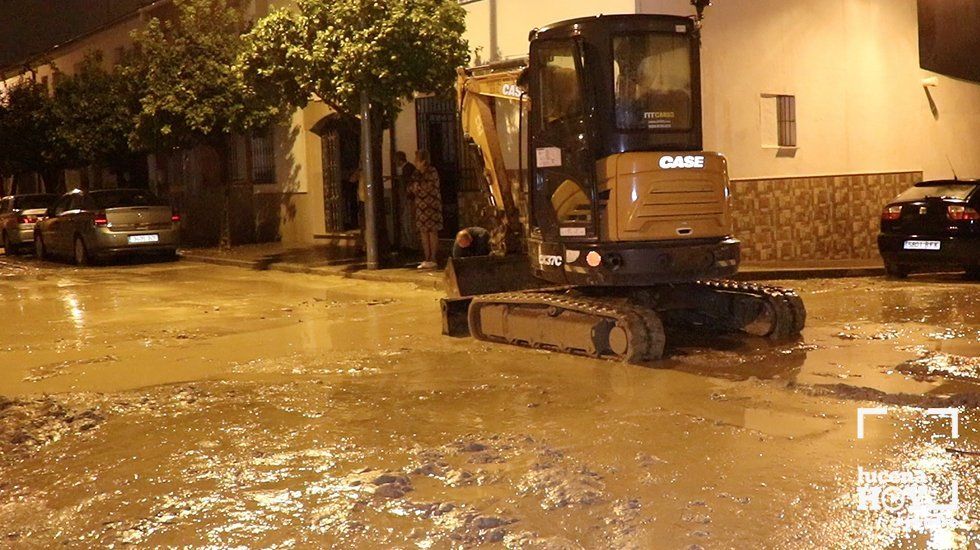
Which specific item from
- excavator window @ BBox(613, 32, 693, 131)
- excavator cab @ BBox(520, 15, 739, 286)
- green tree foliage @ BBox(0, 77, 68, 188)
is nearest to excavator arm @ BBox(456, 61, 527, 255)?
excavator cab @ BBox(520, 15, 739, 286)

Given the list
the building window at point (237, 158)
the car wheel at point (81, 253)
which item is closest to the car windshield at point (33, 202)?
the building window at point (237, 158)

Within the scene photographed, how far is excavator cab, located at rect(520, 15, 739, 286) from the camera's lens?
10016 millimetres

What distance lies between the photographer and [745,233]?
57.8ft

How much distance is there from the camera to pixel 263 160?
Answer: 27.4m

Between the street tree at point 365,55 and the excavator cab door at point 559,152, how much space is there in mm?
7163

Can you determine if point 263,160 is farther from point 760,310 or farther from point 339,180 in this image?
point 760,310

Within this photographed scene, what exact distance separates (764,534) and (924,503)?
3.22ft

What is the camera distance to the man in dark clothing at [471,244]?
43.3 feet

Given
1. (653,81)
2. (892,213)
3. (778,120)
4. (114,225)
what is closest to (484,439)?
(653,81)

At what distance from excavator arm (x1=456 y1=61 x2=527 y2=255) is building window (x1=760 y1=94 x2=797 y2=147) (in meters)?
6.51

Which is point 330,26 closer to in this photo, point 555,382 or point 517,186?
point 517,186

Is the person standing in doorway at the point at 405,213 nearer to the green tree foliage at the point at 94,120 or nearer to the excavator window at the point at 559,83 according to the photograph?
the green tree foliage at the point at 94,120

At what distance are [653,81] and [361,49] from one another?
7.96 m

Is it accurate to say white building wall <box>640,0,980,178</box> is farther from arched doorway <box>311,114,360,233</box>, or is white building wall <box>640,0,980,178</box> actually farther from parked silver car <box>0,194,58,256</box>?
parked silver car <box>0,194,58,256</box>
